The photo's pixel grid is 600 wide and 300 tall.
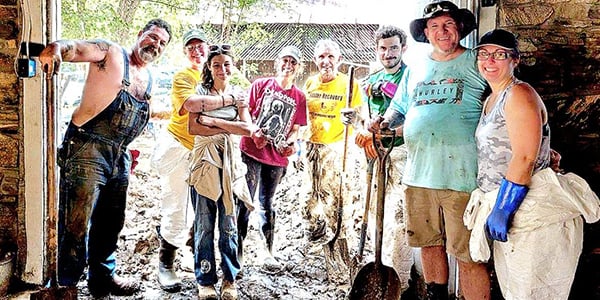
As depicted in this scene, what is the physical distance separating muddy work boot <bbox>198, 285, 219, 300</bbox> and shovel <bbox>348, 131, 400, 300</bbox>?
→ 0.79 meters

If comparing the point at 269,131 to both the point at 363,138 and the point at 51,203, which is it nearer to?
the point at 363,138

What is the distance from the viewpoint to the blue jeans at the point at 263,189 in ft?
11.2

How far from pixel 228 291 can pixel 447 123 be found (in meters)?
1.57

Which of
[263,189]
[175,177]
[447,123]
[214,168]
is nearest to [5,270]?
[175,177]

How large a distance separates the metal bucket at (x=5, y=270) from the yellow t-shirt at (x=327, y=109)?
198 cm

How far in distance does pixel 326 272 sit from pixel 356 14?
7.68 ft

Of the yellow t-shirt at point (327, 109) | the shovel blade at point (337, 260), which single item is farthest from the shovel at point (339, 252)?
the yellow t-shirt at point (327, 109)

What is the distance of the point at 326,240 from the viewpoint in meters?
3.57

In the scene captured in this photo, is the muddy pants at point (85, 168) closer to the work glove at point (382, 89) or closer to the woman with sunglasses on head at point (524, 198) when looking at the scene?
the work glove at point (382, 89)

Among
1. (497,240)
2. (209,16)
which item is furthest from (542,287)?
(209,16)

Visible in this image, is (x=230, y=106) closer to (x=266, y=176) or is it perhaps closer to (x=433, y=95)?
(x=266, y=176)

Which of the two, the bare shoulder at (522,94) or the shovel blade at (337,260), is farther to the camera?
the shovel blade at (337,260)

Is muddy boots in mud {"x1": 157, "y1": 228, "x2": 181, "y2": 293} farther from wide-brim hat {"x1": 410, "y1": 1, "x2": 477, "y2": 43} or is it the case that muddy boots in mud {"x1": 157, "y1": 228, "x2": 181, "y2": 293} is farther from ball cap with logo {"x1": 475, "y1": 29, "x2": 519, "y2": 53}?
ball cap with logo {"x1": 475, "y1": 29, "x2": 519, "y2": 53}

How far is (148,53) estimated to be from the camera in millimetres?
2953
